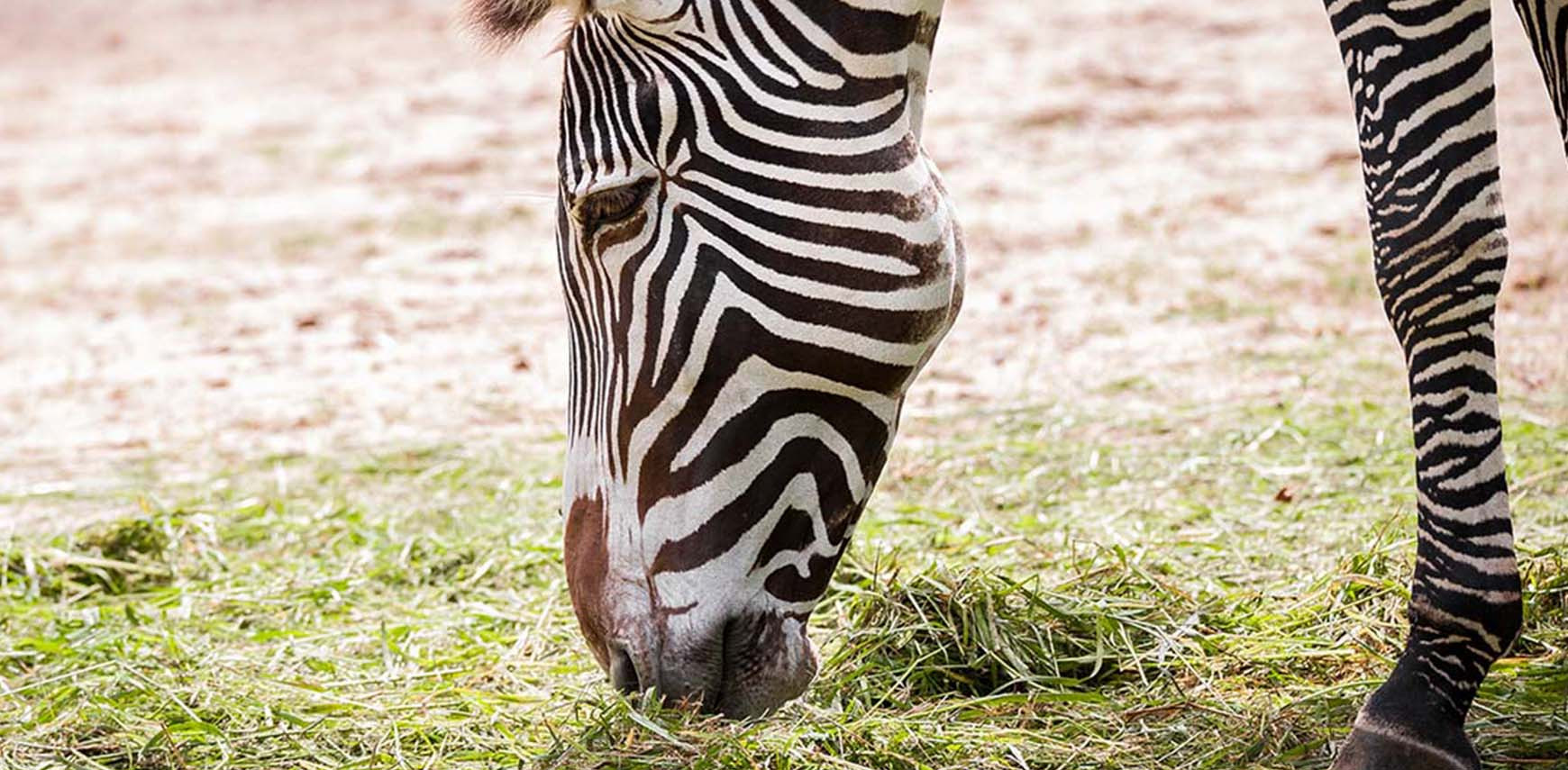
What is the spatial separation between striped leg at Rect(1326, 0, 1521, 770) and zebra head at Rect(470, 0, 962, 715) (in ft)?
2.30

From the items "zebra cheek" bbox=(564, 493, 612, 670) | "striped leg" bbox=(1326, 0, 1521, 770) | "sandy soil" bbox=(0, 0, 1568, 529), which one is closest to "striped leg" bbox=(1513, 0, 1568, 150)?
"striped leg" bbox=(1326, 0, 1521, 770)

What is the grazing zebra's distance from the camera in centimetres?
262

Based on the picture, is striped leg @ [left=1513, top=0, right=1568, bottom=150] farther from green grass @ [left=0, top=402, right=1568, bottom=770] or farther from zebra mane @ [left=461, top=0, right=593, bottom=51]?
zebra mane @ [left=461, top=0, right=593, bottom=51]

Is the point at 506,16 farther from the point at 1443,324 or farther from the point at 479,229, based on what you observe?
the point at 479,229

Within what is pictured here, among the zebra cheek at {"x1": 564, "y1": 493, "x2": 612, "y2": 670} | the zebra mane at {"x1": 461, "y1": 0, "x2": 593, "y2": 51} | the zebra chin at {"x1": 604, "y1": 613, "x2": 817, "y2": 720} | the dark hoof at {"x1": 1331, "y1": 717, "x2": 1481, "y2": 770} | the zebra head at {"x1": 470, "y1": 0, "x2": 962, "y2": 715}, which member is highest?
the zebra mane at {"x1": 461, "y1": 0, "x2": 593, "y2": 51}

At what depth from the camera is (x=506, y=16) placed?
2734mm

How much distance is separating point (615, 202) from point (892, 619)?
3.96 ft

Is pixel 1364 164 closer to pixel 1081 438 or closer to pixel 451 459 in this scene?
pixel 1081 438

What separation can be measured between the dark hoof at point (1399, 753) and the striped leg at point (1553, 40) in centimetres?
98

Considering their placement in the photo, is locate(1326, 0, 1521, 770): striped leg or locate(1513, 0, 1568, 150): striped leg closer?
locate(1326, 0, 1521, 770): striped leg

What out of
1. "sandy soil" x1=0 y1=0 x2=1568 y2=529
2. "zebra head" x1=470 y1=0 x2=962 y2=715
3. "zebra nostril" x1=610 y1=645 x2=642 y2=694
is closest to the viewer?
"zebra head" x1=470 y1=0 x2=962 y2=715

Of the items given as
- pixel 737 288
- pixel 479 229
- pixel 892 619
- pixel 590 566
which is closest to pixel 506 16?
pixel 737 288

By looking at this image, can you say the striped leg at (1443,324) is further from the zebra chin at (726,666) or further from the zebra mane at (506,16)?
the zebra mane at (506,16)

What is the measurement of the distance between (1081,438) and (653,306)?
9.33ft
